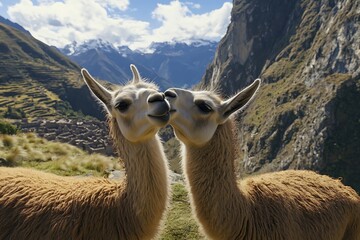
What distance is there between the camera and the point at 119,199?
6.10 meters

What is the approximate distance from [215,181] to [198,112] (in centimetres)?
110

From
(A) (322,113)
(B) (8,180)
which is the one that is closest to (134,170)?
(B) (8,180)

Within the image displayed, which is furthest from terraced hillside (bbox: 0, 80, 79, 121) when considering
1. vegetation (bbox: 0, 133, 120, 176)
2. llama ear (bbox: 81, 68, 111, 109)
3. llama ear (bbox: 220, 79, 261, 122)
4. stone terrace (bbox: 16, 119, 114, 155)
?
llama ear (bbox: 220, 79, 261, 122)

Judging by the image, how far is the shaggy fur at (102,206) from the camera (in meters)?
5.77

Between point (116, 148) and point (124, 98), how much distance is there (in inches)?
38.4

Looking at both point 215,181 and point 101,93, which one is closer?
point 215,181

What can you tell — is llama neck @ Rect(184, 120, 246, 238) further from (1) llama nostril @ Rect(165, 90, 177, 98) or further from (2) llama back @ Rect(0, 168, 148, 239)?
(2) llama back @ Rect(0, 168, 148, 239)

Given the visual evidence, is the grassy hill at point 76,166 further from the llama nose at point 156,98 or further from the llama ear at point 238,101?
the llama nose at point 156,98

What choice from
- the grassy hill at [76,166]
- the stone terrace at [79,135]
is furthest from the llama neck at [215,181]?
the stone terrace at [79,135]

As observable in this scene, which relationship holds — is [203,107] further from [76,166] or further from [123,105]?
[76,166]

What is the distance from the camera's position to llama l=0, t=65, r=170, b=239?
5742mm

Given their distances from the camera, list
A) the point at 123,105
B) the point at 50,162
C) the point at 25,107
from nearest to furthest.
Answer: the point at 123,105 → the point at 50,162 → the point at 25,107

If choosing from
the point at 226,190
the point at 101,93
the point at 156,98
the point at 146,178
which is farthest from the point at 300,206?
the point at 101,93

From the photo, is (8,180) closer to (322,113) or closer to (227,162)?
(227,162)
